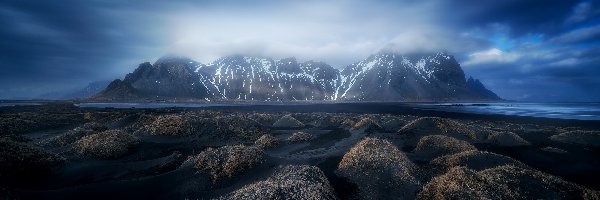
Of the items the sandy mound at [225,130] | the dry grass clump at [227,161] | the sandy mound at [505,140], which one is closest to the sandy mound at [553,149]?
the sandy mound at [505,140]

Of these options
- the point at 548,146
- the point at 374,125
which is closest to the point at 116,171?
the point at 374,125

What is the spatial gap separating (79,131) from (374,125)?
104 ft

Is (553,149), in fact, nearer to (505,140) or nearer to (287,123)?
(505,140)

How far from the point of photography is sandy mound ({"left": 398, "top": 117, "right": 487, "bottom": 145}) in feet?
110

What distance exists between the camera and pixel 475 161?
21109mm

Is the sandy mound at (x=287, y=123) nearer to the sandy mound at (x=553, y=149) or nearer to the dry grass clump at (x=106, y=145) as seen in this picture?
the dry grass clump at (x=106, y=145)

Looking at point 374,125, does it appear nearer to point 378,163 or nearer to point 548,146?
point 548,146

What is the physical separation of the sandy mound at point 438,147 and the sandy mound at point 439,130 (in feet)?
17.8

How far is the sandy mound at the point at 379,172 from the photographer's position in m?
16.1

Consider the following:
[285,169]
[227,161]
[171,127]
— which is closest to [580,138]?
[285,169]

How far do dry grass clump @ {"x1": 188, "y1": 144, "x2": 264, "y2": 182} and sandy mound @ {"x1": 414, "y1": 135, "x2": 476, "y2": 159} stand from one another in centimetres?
1356

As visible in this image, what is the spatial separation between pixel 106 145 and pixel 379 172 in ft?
63.8

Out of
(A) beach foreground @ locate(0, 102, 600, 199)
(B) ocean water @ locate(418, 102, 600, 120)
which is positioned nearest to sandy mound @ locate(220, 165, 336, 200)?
(A) beach foreground @ locate(0, 102, 600, 199)

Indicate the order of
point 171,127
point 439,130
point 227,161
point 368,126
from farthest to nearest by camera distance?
point 368,126 → point 439,130 → point 171,127 → point 227,161
